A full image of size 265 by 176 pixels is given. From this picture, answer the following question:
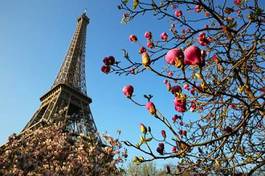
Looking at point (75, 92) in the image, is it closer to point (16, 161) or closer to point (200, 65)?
point (16, 161)

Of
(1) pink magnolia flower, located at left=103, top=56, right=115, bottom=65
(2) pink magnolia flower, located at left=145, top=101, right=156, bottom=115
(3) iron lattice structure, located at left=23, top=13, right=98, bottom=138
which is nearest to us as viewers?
(2) pink magnolia flower, located at left=145, top=101, right=156, bottom=115

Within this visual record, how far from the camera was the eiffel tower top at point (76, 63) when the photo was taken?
35.1 metres

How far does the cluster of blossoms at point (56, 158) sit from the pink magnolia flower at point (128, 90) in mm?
10574

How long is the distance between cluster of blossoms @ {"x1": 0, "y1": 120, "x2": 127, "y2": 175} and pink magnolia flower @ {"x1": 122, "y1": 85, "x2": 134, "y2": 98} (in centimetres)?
1057

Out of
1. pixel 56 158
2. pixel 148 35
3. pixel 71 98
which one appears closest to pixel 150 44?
pixel 148 35

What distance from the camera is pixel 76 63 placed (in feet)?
126

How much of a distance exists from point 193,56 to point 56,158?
16294mm

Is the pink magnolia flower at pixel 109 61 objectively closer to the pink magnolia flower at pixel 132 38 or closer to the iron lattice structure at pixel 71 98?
the pink magnolia flower at pixel 132 38

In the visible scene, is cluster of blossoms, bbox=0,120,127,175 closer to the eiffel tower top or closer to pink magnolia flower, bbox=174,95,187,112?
pink magnolia flower, bbox=174,95,187,112

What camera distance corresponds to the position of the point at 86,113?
107 feet

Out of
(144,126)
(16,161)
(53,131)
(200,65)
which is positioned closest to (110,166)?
(16,161)

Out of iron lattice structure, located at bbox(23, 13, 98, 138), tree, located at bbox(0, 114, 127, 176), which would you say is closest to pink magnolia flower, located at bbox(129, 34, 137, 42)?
tree, located at bbox(0, 114, 127, 176)

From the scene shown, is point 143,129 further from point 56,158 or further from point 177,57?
point 56,158

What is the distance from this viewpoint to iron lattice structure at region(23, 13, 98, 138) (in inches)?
1185
